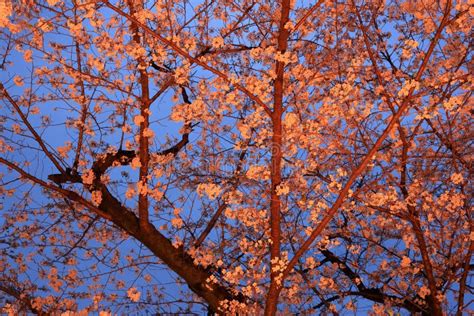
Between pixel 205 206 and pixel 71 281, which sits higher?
pixel 205 206

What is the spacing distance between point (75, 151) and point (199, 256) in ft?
5.77

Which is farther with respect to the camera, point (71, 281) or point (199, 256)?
point (71, 281)

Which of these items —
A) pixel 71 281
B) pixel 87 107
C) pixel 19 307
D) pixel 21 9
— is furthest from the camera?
pixel 71 281

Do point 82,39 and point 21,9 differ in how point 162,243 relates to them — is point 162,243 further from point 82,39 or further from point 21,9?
point 21,9

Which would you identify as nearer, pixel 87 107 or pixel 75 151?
pixel 87 107

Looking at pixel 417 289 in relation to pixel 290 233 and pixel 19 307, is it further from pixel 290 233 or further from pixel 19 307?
pixel 19 307

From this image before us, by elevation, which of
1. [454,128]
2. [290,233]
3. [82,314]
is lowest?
[82,314]

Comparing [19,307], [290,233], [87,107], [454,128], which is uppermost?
[454,128]

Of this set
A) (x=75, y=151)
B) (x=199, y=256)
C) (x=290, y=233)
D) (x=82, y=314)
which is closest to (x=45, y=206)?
(x=75, y=151)

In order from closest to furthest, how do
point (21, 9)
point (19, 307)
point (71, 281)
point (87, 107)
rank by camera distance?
point (21, 9), point (87, 107), point (19, 307), point (71, 281)

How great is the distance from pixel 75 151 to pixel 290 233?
2449 mm

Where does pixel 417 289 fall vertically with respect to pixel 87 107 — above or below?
below

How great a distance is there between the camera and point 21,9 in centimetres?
512

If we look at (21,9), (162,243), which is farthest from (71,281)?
(21,9)
